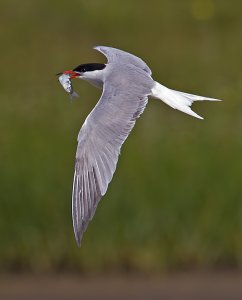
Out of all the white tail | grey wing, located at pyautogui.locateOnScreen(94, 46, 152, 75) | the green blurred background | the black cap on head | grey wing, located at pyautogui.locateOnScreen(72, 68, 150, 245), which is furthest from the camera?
the green blurred background

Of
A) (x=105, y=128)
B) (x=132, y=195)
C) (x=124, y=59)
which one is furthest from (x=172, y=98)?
(x=132, y=195)

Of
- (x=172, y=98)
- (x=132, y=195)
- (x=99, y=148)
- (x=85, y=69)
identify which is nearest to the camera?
(x=99, y=148)

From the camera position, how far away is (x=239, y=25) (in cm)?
1220

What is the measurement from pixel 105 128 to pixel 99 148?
0.09m

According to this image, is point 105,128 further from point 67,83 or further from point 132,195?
point 132,195

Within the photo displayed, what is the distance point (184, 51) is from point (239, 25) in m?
1.01

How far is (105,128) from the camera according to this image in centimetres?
495

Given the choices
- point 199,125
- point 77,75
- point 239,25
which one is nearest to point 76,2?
point 239,25

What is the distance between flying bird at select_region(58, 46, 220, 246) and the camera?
482 centimetres

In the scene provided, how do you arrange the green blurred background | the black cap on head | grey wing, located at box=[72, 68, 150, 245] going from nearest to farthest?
grey wing, located at box=[72, 68, 150, 245] < the black cap on head < the green blurred background

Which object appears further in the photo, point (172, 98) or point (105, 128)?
point (172, 98)

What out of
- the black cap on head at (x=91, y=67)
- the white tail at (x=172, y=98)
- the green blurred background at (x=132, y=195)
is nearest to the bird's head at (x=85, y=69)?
the black cap on head at (x=91, y=67)

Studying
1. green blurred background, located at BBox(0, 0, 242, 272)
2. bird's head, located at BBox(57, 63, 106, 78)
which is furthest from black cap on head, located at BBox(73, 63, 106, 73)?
green blurred background, located at BBox(0, 0, 242, 272)

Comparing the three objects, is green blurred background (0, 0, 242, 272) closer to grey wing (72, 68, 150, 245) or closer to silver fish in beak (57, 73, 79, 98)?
silver fish in beak (57, 73, 79, 98)
